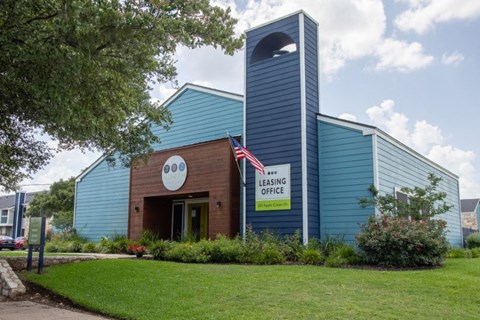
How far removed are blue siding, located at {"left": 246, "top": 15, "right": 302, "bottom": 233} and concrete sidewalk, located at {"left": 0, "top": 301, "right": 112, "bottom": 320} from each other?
26.6ft

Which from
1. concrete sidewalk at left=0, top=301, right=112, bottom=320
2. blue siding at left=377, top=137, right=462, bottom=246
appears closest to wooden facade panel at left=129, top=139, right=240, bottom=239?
blue siding at left=377, top=137, right=462, bottom=246

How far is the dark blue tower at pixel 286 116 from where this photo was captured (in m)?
14.4

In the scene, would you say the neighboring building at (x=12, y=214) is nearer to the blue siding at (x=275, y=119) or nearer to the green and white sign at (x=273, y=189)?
the blue siding at (x=275, y=119)

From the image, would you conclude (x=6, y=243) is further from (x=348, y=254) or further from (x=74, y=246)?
(x=348, y=254)

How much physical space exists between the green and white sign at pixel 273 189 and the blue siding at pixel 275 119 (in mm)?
158

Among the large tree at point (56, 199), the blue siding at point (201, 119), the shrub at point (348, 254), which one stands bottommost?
the shrub at point (348, 254)

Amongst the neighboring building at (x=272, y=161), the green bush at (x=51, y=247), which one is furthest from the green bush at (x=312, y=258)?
the green bush at (x=51, y=247)

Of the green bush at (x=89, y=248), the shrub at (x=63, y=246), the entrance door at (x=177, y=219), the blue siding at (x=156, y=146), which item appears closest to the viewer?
the blue siding at (x=156, y=146)

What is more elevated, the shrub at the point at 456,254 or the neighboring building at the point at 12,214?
the neighboring building at the point at 12,214

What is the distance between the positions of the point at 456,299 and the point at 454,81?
10596 mm

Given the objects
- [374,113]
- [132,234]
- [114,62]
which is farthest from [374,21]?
[132,234]

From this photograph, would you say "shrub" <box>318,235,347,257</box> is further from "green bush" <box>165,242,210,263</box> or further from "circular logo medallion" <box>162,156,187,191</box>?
"circular logo medallion" <box>162,156,187,191</box>

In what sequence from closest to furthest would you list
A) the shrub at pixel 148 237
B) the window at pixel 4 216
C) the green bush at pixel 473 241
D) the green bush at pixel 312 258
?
the green bush at pixel 312 258, the shrub at pixel 148 237, the green bush at pixel 473 241, the window at pixel 4 216

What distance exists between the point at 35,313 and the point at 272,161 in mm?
9190
